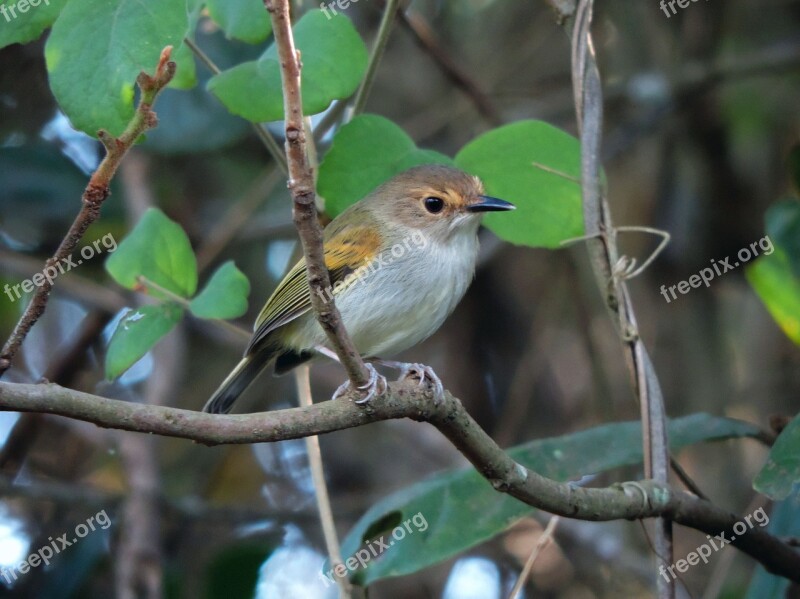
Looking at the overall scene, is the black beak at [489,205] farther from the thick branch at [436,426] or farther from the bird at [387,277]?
the thick branch at [436,426]

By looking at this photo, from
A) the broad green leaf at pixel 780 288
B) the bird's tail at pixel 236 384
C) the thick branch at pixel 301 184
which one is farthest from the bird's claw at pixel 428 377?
the broad green leaf at pixel 780 288

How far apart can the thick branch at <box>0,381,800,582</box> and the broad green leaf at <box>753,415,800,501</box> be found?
16cm

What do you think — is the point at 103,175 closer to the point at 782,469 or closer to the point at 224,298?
the point at 224,298

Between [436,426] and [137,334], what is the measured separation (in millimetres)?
909

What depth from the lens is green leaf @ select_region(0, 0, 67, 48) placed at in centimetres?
220

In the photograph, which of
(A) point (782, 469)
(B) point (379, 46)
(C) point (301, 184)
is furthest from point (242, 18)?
(A) point (782, 469)

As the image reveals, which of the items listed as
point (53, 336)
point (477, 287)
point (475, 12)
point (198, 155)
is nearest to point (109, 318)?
point (53, 336)

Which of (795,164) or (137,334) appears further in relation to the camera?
(795,164)

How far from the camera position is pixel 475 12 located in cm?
529

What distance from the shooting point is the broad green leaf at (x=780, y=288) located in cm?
314

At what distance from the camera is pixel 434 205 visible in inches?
132

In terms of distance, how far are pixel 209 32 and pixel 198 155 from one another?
0.92 m

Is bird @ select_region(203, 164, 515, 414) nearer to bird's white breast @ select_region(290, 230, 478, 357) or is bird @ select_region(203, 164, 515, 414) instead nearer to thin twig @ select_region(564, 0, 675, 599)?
bird's white breast @ select_region(290, 230, 478, 357)

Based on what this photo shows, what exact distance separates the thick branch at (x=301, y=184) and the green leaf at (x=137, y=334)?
79 centimetres
